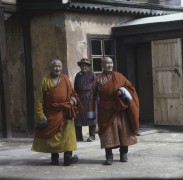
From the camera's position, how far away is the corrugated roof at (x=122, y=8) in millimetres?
11141

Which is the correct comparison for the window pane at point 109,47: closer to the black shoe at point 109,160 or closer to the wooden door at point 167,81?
the wooden door at point 167,81

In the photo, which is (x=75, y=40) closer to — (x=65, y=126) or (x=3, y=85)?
(x=3, y=85)

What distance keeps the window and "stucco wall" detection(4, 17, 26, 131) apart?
179 cm

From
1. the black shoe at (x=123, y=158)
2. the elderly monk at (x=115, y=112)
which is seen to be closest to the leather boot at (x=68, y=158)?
the elderly monk at (x=115, y=112)

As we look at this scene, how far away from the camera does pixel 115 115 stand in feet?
24.7

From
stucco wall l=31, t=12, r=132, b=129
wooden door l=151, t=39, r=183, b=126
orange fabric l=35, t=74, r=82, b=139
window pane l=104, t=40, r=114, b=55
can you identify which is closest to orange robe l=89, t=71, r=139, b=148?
orange fabric l=35, t=74, r=82, b=139

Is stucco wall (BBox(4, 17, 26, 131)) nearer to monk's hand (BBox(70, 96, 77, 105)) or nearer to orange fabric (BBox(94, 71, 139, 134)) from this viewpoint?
monk's hand (BBox(70, 96, 77, 105))

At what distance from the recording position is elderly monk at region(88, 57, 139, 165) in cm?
748

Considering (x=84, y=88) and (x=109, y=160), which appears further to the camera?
(x=84, y=88)

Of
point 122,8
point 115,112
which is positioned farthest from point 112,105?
point 122,8

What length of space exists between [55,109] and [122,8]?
5398 millimetres

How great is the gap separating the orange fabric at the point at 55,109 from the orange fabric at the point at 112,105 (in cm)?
50

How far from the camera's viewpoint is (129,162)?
7.67 m

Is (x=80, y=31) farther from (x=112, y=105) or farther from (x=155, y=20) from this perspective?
(x=112, y=105)
